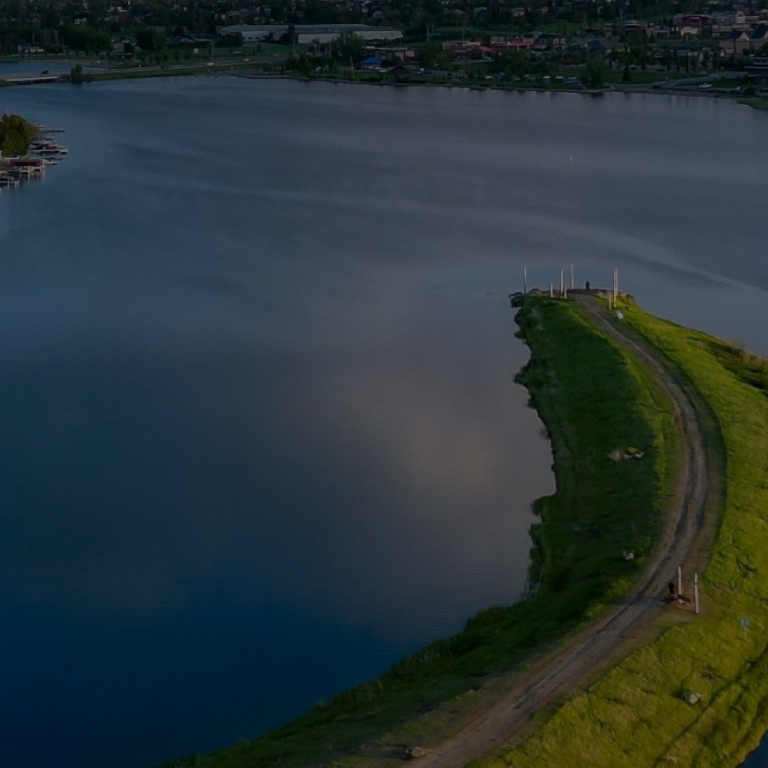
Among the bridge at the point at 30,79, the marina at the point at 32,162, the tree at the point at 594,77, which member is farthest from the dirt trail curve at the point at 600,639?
the bridge at the point at 30,79

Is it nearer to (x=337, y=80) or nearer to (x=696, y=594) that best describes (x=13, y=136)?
(x=337, y=80)

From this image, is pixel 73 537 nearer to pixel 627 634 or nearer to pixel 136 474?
pixel 136 474

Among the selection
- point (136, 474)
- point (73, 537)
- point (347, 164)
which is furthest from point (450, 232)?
point (73, 537)

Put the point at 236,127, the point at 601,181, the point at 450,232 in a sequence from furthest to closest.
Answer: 1. the point at 236,127
2. the point at 601,181
3. the point at 450,232

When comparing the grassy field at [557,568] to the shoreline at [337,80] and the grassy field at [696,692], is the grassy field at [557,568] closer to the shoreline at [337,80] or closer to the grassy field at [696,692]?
the grassy field at [696,692]

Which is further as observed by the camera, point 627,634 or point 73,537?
point 73,537

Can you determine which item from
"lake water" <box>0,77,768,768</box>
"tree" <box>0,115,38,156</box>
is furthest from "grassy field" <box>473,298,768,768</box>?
"tree" <box>0,115,38,156</box>

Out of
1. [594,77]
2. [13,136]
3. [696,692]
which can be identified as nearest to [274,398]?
[696,692]
